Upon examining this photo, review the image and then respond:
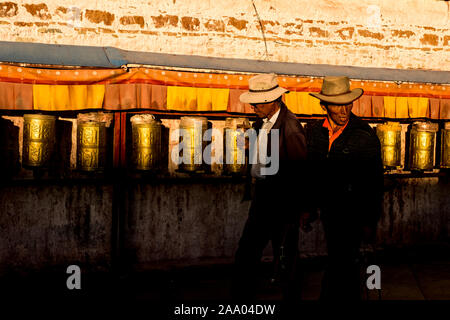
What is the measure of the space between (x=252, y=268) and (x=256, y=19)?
383 centimetres

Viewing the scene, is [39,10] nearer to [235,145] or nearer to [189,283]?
[235,145]

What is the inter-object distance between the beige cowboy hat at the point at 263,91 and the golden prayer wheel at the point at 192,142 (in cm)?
186

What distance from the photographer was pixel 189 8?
708 centimetres

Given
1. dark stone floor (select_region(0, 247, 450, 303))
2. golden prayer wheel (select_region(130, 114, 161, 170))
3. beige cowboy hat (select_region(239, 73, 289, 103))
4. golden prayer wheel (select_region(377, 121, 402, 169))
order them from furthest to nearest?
golden prayer wheel (select_region(377, 121, 402, 169)), golden prayer wheel (select_region(130, 114, 161, 170)), dark stone floor (select_region(0, 247, 450, 303)), beige cowboy hat (select_region(239, 73, 289, 103))

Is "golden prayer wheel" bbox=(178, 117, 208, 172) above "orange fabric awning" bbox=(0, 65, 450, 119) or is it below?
below

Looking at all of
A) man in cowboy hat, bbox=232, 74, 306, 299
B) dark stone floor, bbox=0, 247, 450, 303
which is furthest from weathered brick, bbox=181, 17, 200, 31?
dark stone floor, bbox=0, 247, 450, 303

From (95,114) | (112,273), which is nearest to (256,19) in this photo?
(95,114)

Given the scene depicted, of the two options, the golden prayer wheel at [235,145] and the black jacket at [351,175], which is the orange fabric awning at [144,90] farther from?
the black jacket at [351,175]

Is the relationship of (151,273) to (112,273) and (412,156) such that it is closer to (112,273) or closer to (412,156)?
(112,273)

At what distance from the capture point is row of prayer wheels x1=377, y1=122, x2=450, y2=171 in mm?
7305

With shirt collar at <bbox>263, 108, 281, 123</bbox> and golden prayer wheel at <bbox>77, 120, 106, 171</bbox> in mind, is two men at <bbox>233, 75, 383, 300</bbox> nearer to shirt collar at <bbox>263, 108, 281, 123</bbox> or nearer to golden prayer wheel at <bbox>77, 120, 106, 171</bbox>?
shirt collar at <bbox>263, 108, 281, 123</bbox>

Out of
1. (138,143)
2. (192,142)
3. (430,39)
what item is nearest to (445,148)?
(430,39)

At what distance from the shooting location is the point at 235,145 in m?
6.73
